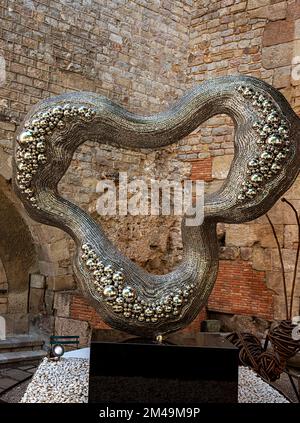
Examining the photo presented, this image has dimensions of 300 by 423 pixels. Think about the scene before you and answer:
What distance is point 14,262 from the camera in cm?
491

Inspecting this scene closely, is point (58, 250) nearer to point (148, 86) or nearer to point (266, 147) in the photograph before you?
point (148, 86)

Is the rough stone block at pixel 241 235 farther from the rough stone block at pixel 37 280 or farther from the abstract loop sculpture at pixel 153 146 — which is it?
the abstract loop sculpture at pixel 153 146

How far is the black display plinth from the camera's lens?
6.23 ft

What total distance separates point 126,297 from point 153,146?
703 mm

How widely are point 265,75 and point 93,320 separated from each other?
11.0 feet

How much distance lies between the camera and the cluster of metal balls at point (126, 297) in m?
2.03

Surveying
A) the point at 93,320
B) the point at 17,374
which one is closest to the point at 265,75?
the point at 93,320

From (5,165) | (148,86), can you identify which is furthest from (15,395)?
(148,86)

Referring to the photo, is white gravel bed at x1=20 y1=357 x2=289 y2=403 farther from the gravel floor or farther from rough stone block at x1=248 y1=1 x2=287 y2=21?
rough stone block at x1=248 y1=1 x2=287 y2=21

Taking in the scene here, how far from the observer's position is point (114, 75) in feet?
18.0

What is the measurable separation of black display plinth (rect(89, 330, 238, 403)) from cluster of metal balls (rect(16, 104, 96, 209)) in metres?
0.81

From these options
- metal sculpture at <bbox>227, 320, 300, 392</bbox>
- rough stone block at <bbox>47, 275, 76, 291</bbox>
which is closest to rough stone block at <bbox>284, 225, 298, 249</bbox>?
metal sculpture at <bbox>227, 320, 300, 392</bbox>

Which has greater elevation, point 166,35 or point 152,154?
point 166,35
